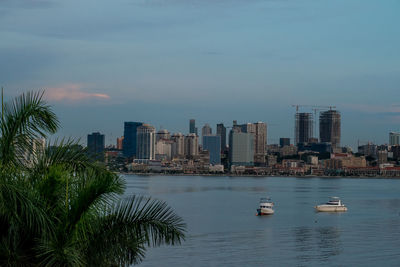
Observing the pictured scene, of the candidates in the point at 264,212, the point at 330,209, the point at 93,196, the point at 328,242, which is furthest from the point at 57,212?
the point at 330,209

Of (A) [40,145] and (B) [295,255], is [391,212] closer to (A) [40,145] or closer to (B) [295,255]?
(B) [295,255]

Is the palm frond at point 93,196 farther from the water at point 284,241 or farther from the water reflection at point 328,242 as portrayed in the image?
the water reflection at point 328,242

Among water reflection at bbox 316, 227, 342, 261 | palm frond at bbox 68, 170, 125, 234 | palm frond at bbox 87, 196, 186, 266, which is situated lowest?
water reflection at bbox 316, 227, 342, 261

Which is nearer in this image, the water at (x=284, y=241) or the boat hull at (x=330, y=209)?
the water at (x=284, y=241)

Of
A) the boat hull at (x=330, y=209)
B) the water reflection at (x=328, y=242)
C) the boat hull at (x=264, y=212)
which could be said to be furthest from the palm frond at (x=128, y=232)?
the boat hull at (x=330, y=209)

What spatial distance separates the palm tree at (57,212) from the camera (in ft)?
20.2

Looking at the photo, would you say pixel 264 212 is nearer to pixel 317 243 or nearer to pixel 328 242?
pixel 328 242

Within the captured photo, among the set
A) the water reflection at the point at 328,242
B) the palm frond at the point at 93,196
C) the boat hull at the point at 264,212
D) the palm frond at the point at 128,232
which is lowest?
the water reflection at the point at 328,242

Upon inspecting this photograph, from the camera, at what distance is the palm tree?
6.17 metres

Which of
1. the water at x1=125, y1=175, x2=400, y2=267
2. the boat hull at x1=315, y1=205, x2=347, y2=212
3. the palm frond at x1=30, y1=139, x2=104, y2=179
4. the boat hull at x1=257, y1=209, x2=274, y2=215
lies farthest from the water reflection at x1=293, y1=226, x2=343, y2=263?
the palm frond at x1=30, y1=139, x2=104, y2=179

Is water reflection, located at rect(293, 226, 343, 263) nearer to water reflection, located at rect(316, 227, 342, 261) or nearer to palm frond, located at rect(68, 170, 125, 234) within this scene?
water reflection, located at rect(316, 227, 342, 261)

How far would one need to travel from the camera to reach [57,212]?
6648mm

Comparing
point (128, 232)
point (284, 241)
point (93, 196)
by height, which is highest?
point (93, 196)

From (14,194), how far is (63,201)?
3.07ft
